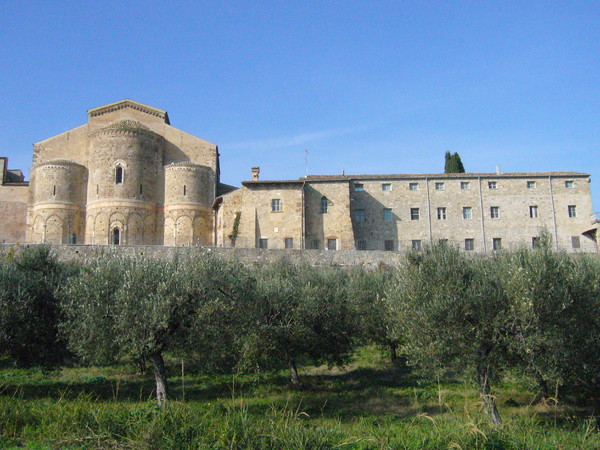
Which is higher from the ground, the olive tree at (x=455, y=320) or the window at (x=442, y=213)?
the window at (x=442, y=213)

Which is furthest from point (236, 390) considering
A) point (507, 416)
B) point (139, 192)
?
point (139, 192)

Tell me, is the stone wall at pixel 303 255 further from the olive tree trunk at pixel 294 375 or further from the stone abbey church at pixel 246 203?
the olive tree trunk at pixel 294 375

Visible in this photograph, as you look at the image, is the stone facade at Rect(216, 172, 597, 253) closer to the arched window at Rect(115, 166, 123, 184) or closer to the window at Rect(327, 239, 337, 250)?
the window at Rect(327, 239, 337, 250)

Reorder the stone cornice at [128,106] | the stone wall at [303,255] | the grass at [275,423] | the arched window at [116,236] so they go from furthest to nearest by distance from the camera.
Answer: the stone cornice at [128,106], the arched window at [116,236], the stone wall at [303,255], the grass at [275,423]

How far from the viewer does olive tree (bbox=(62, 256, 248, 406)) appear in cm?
1484

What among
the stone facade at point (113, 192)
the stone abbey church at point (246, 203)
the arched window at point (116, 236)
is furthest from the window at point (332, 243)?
the arched window at point (116, 236)

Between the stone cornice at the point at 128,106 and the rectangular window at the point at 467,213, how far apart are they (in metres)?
28.0

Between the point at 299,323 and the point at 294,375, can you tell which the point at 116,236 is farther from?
the point at 299,323

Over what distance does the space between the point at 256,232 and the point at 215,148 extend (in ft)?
35.2

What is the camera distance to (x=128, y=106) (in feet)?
152

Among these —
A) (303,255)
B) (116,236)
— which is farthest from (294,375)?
(116,236)

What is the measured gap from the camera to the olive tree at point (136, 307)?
14844 mm

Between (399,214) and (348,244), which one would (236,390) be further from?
(399,214)

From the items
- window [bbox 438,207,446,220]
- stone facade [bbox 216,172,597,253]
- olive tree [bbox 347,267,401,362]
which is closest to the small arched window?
stone facade [bbox 216,172,597,253]
